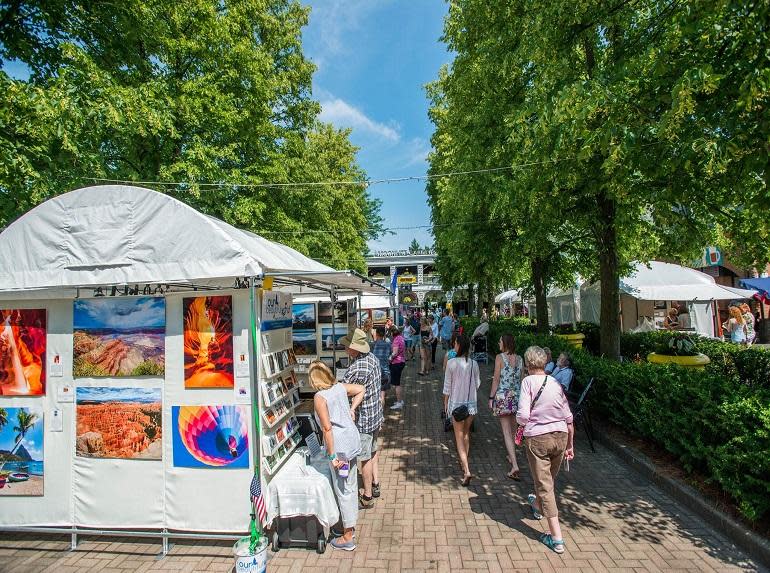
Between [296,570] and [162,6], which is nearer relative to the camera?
[296,570]

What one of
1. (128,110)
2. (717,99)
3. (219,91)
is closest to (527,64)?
(717,99)

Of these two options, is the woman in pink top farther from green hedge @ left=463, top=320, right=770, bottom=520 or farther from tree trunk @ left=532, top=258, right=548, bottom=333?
tree trunk @ left=532, top=258, right=548, bottom=333

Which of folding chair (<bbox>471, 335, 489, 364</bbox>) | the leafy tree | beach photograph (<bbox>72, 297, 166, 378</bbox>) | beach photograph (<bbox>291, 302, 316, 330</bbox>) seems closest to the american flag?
beach photograph (<bbox>72, 297, 166, 378</bbox>)

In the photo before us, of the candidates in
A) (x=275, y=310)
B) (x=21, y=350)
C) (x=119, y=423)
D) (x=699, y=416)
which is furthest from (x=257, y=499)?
(x=699, y=416)

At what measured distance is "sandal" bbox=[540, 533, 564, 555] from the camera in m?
3.61

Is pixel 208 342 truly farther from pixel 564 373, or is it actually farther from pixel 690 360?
pixel 690 360

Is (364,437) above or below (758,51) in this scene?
below

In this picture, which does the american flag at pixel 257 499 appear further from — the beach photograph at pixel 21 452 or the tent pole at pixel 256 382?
the beach photograph at pixel 21 452

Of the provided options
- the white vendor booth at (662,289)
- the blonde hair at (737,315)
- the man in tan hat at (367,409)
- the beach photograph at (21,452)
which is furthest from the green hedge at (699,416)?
the blonde hair at (737,315)

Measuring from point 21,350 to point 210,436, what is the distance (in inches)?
87.4

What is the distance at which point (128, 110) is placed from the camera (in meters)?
7.96

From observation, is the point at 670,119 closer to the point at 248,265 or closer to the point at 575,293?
the point at 248,265

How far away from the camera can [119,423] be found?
4035 millimetres

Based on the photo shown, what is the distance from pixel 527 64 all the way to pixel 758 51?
19.2 ft
